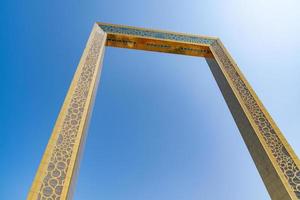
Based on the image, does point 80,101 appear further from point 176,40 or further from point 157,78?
point 157,78

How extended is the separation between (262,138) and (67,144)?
6.25 ft

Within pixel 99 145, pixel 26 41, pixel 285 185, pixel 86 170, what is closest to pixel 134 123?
pixel 99 145

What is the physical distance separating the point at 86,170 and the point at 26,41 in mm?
2673

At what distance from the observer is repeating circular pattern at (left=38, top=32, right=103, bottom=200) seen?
62.5 inches

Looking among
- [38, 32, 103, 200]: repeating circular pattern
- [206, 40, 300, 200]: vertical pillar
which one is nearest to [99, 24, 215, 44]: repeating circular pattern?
[206, 40, 300, 200]: vertical pillar

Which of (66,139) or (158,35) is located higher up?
(158,35)

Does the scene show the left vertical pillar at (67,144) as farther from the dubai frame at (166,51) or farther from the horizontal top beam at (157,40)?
the horizontal top beam at (157,40)

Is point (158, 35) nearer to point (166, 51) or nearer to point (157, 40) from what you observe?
point (157, 40)

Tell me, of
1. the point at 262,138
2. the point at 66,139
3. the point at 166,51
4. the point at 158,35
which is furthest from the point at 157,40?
the point at 66,139

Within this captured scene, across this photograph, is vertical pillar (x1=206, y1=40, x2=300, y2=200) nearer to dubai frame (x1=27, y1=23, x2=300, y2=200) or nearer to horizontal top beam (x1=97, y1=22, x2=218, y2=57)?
dubai frame (x1=27, y1=23, x2=300, y2=200)

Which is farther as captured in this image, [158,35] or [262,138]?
[158,35]

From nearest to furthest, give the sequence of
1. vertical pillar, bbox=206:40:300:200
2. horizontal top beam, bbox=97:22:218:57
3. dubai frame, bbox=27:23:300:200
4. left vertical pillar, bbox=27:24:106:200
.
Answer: left vertical pillar, bbox=27:24:106:200
dubai frame, bbox=27:23:300:200
vertical pillar, bbox=206:40:300:200
horizontal top beam, bbox=97:22:218:57

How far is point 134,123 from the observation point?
4438 millimetres

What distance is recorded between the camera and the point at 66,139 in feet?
6.40
